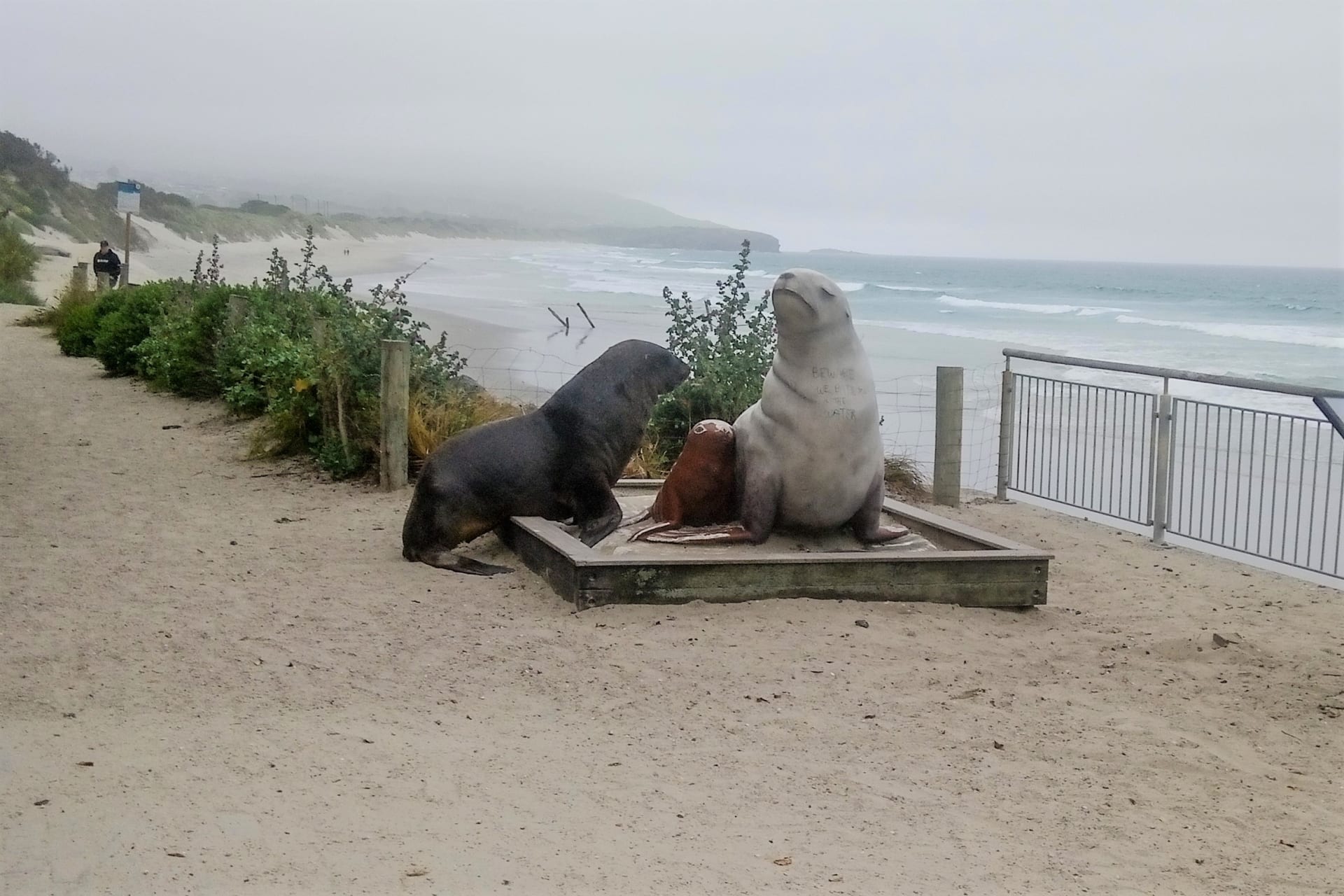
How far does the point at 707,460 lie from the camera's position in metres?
6.26

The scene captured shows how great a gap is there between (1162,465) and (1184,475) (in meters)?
1.11

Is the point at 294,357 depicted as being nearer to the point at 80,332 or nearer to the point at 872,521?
the point at 872,521

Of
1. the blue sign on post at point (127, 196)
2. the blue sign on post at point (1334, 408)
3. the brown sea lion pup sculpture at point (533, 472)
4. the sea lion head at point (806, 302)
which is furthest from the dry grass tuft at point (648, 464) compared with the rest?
the blue sign on post at point (127, 196)

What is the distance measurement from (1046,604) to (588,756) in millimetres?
3045

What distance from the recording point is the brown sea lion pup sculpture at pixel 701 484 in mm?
6258

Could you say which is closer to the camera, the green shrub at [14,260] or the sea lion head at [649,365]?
the sea lion head at [649,365]

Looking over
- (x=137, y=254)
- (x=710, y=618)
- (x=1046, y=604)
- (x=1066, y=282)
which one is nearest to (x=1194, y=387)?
(x=1046, y=604)

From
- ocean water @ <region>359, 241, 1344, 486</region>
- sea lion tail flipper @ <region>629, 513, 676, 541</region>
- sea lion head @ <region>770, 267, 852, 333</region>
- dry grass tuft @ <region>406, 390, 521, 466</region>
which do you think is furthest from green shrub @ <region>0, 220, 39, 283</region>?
sea lion head @ <region>770, 267, 852, 333</region>

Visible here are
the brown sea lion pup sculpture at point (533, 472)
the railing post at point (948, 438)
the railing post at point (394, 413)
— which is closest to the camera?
the brown sea lion pup sculpture at point (533, 472)

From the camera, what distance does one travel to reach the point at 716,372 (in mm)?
9406

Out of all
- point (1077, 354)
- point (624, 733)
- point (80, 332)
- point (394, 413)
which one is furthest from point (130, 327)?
point (1077, 354)

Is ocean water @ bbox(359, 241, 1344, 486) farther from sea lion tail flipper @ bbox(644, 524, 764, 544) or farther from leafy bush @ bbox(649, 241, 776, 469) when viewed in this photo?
sea lion tail flipper @ bbox(644, 524, 764, 544)

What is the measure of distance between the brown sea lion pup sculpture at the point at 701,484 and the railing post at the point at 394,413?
2.74 metres

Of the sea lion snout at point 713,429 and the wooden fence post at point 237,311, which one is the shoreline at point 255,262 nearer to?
the wooden fence post at point 237,311
